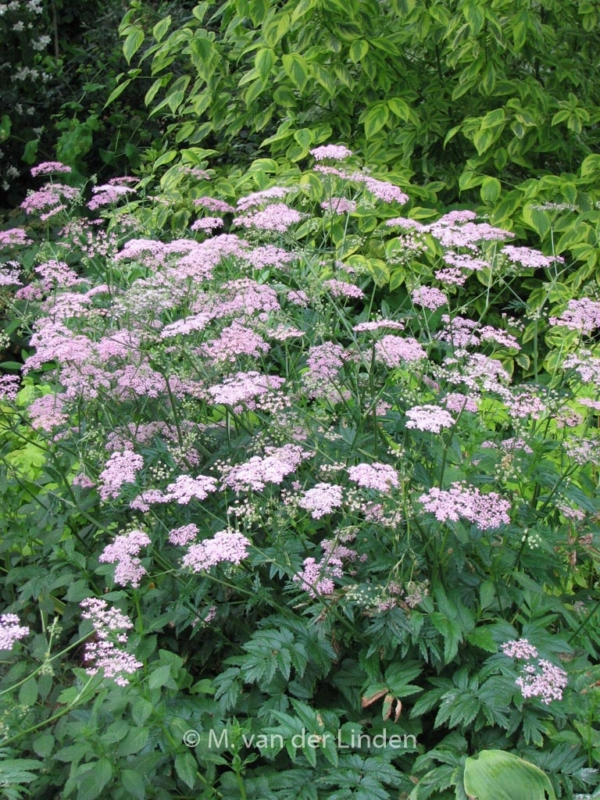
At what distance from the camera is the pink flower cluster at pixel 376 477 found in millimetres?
2066

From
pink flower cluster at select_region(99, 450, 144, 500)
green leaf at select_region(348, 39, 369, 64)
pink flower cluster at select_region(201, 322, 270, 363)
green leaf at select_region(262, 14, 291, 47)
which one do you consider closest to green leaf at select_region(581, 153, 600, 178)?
green leaf at select_region(348, 39, 369, 64)

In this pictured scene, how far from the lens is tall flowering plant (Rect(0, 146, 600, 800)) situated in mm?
2135

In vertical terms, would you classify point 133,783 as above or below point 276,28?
below

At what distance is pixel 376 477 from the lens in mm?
2088

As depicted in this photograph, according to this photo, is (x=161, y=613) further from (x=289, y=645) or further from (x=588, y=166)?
(x=588, y=166)

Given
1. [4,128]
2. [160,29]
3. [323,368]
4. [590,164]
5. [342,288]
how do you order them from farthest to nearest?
[4,128] → [160,29] → [590,164] → [342,288] → [323,368]

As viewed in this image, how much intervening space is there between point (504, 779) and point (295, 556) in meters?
0.84

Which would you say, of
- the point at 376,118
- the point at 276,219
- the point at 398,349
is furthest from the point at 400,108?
the point at 398,349

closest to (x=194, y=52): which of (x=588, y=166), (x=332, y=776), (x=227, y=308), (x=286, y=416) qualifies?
(x=588, y=166)

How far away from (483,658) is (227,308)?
141 centimetres

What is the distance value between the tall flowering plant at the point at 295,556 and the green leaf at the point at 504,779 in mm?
118

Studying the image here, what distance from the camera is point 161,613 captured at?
2.68 m

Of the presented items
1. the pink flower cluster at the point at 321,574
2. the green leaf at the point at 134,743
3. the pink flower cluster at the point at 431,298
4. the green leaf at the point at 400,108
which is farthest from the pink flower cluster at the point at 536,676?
the green leaf at the point at 400,108

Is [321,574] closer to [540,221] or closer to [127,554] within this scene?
[127,554]
